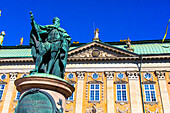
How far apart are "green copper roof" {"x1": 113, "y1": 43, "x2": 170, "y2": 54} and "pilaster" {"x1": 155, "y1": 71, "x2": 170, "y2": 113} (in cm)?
412

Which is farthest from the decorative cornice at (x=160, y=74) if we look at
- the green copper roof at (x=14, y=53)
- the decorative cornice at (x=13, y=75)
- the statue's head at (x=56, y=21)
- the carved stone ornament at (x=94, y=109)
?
the statue's head at (x=56, y=21)

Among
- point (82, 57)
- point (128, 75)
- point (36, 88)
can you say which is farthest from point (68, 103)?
point (36, 88)

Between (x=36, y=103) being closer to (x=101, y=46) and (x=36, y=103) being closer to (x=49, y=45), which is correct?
(x=49, y=45)

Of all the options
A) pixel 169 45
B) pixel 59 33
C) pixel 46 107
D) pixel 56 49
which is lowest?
pixel 46 107

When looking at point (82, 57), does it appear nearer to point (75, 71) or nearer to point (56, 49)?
point (75, 71)

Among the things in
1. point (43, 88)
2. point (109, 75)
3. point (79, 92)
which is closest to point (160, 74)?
point (109, 75)

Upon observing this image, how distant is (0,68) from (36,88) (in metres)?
27.1

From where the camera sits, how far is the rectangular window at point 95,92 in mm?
27375

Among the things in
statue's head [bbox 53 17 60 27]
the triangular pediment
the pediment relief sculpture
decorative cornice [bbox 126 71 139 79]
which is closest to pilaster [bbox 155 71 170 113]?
decorative cornice [bbox 126 71 139 79]

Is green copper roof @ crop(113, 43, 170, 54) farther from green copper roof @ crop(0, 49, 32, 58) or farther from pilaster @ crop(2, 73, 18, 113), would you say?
pilaster @ crop(2, 73, 18, 113)

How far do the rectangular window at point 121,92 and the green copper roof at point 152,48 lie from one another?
6.84m

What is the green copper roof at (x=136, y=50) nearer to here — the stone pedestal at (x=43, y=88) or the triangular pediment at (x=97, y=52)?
the triangular pediment at (x=97, y=52)

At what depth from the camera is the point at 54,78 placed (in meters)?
7.05

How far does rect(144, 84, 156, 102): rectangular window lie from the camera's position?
86.9 feet
